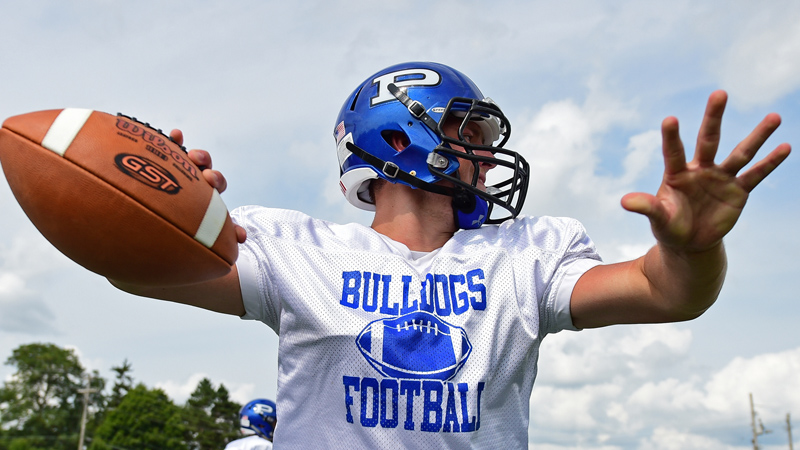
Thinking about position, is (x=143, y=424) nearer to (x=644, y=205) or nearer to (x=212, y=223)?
(x=212, y=223)

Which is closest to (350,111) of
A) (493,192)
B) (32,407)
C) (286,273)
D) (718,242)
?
(493,192)

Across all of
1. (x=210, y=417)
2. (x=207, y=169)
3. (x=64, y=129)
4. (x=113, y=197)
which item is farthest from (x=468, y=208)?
(x=210, y=417)

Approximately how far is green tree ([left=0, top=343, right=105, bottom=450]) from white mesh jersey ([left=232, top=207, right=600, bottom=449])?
43.8m

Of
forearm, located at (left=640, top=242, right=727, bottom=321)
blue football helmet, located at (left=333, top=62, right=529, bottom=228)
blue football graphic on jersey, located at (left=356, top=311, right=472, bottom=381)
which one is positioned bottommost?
blue football graphic on jersey, located at (left=356, top=311, right=472, bottom=381)

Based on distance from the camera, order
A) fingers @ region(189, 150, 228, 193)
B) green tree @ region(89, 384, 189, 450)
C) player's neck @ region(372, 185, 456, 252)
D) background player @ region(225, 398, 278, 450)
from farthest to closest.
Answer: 1. green tree @ region(89, 384, 189, 450)
2. background player @ region(225, 398, 278, 450)
3. player's neck @ region(372, 185, 456, 252)
4. fingers @ region(189, 150, 228, 193)

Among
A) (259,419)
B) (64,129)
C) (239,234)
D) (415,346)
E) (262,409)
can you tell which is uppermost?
(262,409)

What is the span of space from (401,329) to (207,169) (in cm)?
92

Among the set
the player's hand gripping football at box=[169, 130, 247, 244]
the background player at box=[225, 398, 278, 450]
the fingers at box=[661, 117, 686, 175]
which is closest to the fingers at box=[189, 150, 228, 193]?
the player's hand gripping football at box=[169, 130, 247, 244]

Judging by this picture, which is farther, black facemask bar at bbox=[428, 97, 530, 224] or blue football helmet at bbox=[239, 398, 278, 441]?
blue football helmet at bbox=[239, 398, 278, 441]

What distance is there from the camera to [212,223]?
2.32m

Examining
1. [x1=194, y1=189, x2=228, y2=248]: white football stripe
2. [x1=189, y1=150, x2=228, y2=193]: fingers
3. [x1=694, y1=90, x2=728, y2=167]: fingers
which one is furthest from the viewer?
[x1=189, y1=150, x2=228, y2=193]: fingers

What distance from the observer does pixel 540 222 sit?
121 inches

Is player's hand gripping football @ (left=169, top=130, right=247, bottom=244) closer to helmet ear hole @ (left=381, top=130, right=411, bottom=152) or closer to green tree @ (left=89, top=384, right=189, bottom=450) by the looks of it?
helmet ear hole @ (left=381, top=130, right=411, bottom=152)

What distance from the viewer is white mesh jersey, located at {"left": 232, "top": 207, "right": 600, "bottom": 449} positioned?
2445mm
